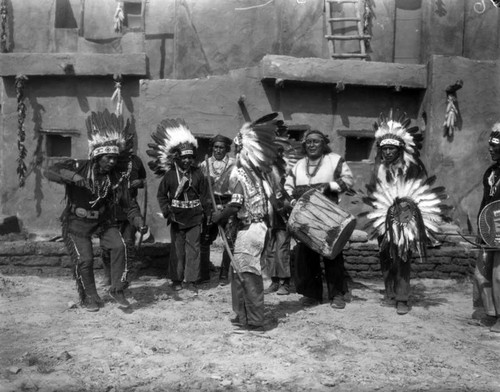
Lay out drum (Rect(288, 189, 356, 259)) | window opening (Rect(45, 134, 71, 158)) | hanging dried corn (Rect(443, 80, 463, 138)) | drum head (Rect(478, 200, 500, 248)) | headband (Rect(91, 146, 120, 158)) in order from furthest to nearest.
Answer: window opening (Rect(45, 134, 71, 158)) → hanging dried corn (Rect(443, 80, 463, 138)) → headband (Rect(91, 146, 120, 158)) → drum (Rect(288, 189, 356, 259)) → drum head (Rect(478, 200, 500, 248))

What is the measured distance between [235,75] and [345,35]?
2392 millimetres

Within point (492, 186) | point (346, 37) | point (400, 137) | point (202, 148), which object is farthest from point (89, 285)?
point (346, 37)

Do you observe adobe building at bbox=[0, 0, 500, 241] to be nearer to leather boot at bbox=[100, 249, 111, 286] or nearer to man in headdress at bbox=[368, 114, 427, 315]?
leather boot at bbox=[100, 249, 111, 286]

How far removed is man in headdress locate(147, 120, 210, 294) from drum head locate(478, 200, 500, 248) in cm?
319

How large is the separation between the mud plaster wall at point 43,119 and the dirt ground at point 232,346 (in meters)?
4.86

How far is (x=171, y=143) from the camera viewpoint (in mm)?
7754

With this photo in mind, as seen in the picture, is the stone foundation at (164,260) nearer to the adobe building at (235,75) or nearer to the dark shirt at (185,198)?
the dark shirt at (185,198)

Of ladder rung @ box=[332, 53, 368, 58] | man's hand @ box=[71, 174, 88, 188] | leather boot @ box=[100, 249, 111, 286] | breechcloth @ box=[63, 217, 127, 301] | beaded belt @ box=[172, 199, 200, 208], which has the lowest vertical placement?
leather boot @ box=[100, 249, 111, 286]

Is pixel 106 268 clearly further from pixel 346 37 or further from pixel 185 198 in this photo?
pixel 346 37

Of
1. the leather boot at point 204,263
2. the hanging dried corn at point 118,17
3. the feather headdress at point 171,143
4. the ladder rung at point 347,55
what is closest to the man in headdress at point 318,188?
the feather headdress at point 171,143

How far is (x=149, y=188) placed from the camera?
11336mm

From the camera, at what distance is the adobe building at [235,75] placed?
439 inches

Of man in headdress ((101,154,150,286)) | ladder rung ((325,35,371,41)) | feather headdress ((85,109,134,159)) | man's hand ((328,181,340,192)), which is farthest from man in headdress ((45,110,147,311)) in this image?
ladder rung ((325,35,371,41))

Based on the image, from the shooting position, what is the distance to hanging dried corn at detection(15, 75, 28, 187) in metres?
11.9
